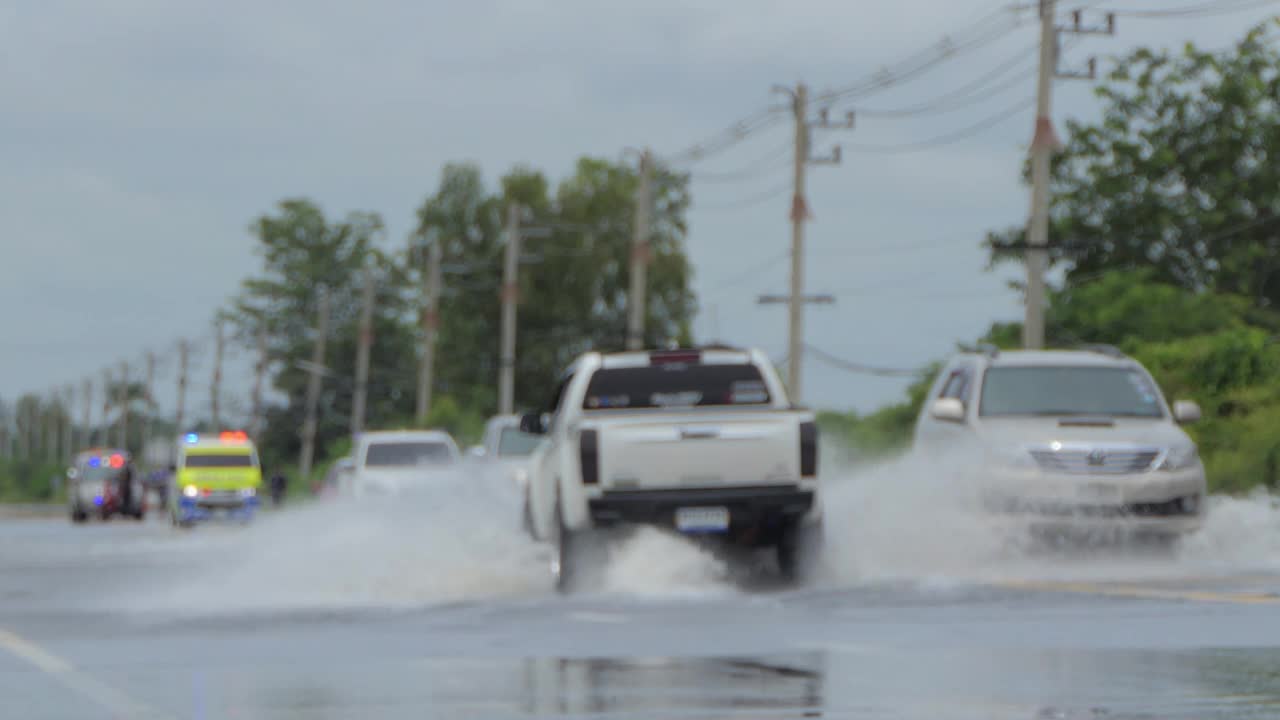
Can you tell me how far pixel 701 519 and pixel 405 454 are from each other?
62.6 feet

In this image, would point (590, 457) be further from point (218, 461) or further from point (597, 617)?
point (218, 461)

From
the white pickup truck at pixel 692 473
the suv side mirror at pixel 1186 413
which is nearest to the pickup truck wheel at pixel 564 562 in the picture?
the white pickup truck at pixel 692 473

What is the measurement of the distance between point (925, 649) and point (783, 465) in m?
5.79

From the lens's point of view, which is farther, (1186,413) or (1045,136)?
(1045,136)

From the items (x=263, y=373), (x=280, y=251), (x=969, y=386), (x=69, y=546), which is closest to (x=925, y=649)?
(x=969, y=386)

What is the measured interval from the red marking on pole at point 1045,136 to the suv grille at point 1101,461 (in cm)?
1813

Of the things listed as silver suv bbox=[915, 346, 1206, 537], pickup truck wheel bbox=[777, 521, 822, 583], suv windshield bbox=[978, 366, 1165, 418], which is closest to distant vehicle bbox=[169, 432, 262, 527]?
suv windshield bbox=[978, 366, 1165, 418]

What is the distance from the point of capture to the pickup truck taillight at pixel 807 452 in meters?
18.5

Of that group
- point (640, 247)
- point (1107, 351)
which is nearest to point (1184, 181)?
point (640, 247)

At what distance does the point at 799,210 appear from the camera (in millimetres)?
51781

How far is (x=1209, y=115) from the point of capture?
6825cm

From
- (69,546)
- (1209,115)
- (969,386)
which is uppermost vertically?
(1209,115)

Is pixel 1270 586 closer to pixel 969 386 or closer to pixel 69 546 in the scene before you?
pixel 969 386

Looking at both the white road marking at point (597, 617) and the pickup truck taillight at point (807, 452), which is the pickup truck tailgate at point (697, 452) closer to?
the pickup truck taillight at point (807, 452)
